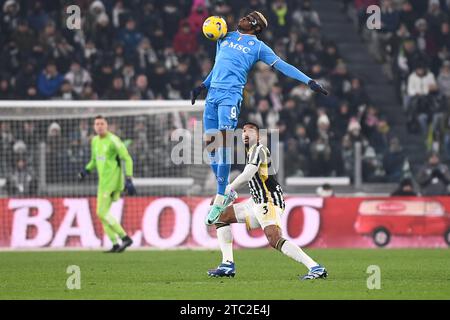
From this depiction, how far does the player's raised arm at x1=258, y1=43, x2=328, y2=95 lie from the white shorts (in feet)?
4.81

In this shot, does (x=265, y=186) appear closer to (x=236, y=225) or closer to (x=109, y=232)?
(x=109, y=232)

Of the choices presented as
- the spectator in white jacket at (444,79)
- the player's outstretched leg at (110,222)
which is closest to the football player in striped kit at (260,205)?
the player's outstretched leg at (110,222)

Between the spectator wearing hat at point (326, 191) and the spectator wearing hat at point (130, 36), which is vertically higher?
the spectator wearing hat at point (130, 36)

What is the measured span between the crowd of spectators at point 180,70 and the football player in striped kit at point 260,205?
9.47 metres

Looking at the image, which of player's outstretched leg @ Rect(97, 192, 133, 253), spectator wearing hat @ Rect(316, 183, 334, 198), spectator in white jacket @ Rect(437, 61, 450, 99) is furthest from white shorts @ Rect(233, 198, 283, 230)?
spectator in white jacket @ Rect(437, 61, 450, 99)

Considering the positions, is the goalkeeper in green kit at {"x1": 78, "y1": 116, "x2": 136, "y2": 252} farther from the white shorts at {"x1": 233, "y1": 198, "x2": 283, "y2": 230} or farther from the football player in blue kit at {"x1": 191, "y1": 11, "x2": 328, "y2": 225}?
the white shorts at {"x1": 233, "y1": 198, "x2": 283, "y2": 230}

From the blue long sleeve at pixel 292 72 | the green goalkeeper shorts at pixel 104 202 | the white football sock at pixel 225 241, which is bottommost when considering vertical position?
the white football sock at pixel 225 241

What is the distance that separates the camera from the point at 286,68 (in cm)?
1373

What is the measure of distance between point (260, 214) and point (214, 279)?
98 cm

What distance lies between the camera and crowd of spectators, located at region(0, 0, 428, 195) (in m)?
24.3

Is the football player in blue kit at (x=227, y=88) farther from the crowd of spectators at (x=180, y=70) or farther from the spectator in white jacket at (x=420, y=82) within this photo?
the spectator in white jacket at (x=420, y=82)

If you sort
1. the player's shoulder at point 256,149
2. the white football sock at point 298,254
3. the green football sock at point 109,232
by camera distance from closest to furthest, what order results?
the white football sock at point 298,254 < the player's shoulder at point 256,149 < the green football sock at point 109,232

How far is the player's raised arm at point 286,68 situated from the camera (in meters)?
13.3

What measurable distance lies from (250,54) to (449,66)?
14525mm
